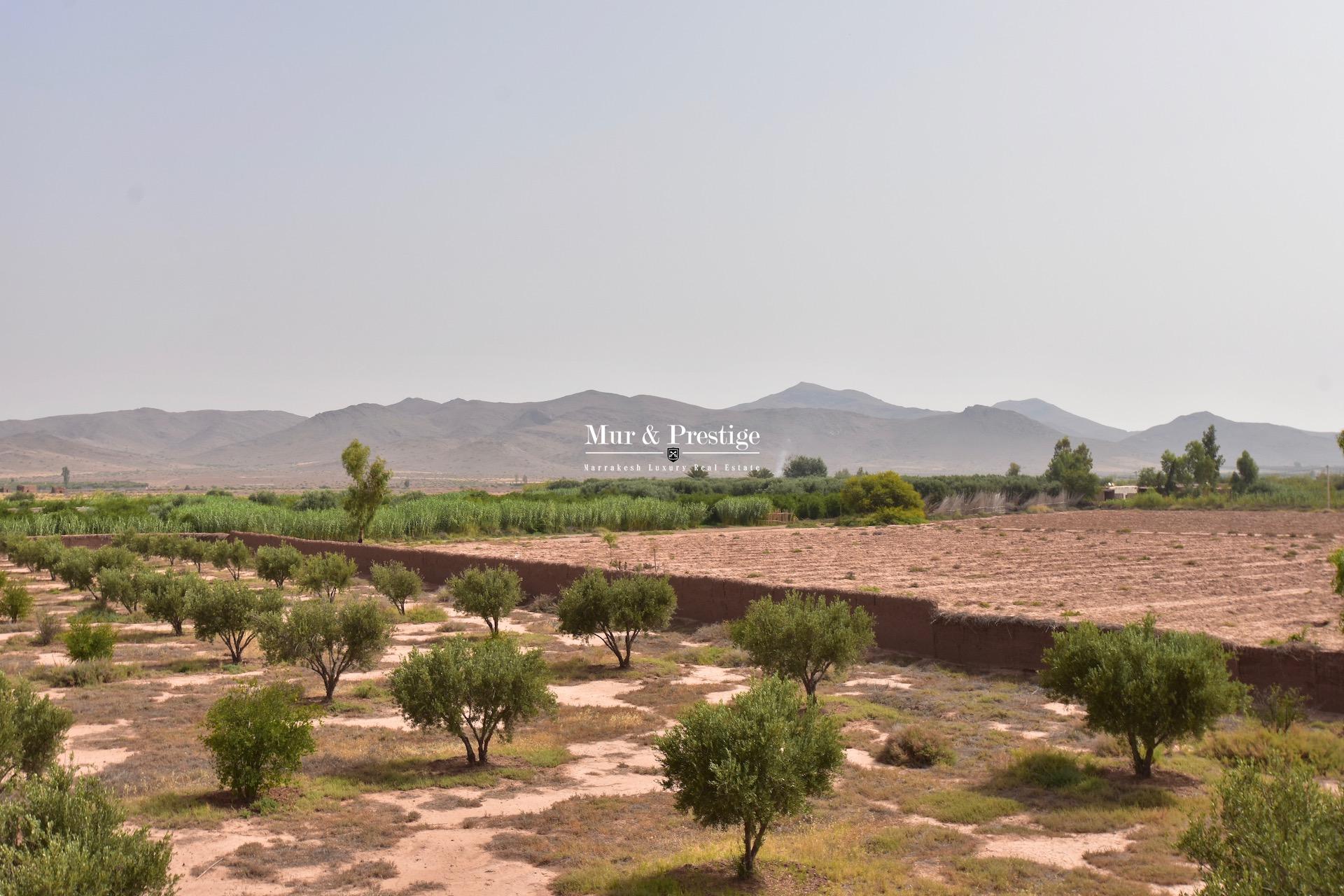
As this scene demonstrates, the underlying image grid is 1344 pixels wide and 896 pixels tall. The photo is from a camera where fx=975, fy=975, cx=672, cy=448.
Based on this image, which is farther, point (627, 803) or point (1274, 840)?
point (627, 803)

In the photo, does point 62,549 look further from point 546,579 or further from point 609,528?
point 609,528

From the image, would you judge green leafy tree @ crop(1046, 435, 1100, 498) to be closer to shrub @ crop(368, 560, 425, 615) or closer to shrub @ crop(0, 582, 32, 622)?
shrub @ crop(368, 560, 425, 615)

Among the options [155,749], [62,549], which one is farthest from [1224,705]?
[62,549]

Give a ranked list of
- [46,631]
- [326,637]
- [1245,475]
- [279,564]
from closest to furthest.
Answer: [326,637] → [46,631] → [279,564] → [1245,475]

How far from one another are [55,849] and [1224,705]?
36.6 feet

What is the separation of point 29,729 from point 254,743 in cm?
215

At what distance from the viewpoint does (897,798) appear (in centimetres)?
1102

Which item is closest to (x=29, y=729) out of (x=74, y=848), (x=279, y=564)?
(x=74, y=848)

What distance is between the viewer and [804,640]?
15141 mm

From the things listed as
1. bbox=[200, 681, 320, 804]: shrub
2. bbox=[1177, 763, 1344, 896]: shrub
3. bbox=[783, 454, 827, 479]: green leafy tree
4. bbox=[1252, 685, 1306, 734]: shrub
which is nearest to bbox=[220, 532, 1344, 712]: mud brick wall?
bbox=[1252, 685, 1306, 734]: shrub

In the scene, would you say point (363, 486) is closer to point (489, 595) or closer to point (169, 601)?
point (169, 601)

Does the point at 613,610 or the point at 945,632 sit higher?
the point at 613,610

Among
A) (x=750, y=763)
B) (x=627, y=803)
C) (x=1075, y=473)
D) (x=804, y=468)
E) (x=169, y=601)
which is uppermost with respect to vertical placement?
(x=804, y=468)

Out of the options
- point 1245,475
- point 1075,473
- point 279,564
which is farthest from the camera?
point 1075,473
